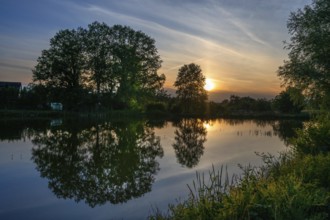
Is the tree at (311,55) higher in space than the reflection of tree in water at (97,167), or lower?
higher

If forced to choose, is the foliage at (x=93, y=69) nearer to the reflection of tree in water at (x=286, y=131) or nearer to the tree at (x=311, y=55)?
the reflection of tree in water at (x=286, y=131)

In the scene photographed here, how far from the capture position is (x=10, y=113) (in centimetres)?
6706

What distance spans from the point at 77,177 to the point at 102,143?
14.8 m

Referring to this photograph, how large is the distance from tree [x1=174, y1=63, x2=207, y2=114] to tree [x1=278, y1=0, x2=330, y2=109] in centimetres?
7624

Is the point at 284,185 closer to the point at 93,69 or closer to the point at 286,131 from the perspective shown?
the point at 286,131

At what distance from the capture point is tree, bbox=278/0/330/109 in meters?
35.8

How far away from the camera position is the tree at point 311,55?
35781mm

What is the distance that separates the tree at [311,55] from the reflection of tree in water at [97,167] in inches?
665

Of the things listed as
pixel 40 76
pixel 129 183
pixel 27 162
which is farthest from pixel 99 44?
pixel 129 183


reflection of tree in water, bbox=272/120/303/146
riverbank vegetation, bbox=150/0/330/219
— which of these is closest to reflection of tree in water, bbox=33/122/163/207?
riverbank vegetation, bbox=150/0/330/219

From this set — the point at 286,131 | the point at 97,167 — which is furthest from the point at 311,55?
the point at 97,167

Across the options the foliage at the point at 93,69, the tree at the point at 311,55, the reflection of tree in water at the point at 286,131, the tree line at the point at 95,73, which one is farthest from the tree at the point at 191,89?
the tree at the point at 311,55

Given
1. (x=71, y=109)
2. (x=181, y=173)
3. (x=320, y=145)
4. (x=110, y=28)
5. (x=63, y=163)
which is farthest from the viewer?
(x=110, y=28)

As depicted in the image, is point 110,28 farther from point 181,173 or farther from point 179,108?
point 181,173
